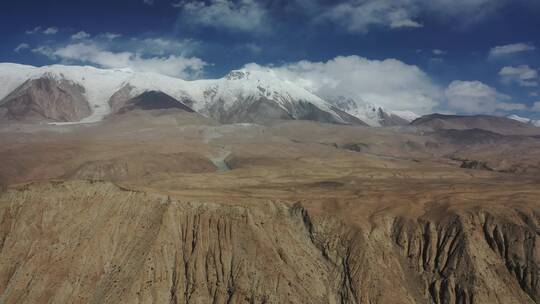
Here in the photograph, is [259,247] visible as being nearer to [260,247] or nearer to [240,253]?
[260,247]

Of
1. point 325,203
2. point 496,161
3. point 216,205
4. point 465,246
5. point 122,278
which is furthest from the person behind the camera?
point 496,161

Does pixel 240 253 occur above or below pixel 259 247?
below

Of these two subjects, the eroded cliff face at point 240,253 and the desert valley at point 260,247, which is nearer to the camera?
the eroded cliff face at point 240,253

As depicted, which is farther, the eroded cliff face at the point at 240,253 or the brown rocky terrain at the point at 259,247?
the brown rocky terrain at the point at 259,247

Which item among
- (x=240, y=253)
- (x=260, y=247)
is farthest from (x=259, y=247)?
(x=240, y=253)

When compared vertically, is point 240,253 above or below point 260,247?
below

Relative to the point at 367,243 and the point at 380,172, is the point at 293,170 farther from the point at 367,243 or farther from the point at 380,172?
the point at 367,243

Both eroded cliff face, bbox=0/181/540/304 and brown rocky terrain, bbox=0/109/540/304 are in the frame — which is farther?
brown rocky terrain, bbox=0/109/540/304

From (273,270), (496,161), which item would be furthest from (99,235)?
(496,161)
